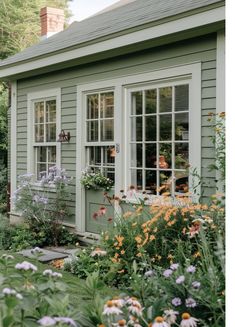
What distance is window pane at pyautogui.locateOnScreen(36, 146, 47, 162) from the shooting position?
891 centimetres

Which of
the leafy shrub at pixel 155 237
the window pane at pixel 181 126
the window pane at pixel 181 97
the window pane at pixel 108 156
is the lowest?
the leafy shrub at pixel 155 237

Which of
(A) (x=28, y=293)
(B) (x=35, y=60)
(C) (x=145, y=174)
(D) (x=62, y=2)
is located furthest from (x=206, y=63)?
(D) (x=62, y=2)

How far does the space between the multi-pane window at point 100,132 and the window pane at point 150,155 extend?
55 cm

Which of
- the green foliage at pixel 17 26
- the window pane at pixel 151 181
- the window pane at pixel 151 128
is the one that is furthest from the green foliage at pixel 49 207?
the green foliage at pixel 17 26

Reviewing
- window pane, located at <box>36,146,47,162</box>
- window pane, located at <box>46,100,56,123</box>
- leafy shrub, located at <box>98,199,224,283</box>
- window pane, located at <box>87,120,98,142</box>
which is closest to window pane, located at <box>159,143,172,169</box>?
leafy shrub, located at <box>98,199,224,283</box>

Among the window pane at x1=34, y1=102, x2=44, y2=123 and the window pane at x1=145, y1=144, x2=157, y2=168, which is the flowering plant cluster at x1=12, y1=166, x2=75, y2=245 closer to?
the window pane at x1=34, y1=102, x2=44, y2=123

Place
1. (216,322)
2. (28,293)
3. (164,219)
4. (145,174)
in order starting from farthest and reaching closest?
(145,174) < (164,219) < (216,322) < (28,293)

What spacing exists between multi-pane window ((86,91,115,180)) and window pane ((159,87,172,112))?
106 cm

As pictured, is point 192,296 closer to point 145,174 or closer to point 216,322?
point 216,322

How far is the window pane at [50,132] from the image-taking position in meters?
8.59

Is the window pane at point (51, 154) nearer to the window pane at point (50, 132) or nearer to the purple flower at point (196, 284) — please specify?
the window pane at point (50, 132)

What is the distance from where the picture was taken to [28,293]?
226cm

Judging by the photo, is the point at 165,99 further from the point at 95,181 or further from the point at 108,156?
the point at 95,181

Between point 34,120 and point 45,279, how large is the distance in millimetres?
6939
